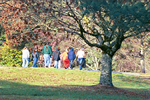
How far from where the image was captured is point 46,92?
1294 cm

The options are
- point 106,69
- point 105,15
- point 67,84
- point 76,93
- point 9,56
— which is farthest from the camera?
point 9,56

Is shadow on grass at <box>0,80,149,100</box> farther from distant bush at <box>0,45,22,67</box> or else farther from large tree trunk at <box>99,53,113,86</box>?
distant bush at <box>0,45,22,67</box>

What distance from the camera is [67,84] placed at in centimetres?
1689

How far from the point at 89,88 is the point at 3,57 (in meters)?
14.7

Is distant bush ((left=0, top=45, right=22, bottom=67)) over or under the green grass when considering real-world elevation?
over

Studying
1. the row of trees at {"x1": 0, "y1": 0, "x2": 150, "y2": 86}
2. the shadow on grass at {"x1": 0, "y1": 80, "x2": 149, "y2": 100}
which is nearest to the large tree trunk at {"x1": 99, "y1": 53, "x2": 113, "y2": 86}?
the row of trees at {"x1": 0, "y1": 0, "x2": 150, "y2": 86}

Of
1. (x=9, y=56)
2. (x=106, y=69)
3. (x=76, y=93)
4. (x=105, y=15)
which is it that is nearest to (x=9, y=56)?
(x=9, y=56)

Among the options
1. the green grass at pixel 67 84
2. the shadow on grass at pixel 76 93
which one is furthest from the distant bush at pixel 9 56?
the shadow on grass at pixel 76 93

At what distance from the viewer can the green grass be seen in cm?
1290

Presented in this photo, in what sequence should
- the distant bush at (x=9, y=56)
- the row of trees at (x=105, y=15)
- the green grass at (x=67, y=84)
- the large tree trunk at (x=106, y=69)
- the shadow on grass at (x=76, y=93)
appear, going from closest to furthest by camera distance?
the row of trees at (x=105, y=15)
the shadow on grass at (x=76, y=93)
the green grass at (x=67, y=84)
the large tree trunk at (x=106, y=69)
the distant bush at (x=9, y=56)

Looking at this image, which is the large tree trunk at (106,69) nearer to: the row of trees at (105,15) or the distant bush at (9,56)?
the row of trees at (105,15)

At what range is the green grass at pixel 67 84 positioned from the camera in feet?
42.3

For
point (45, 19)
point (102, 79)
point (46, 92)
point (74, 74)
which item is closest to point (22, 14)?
point (45, 19)

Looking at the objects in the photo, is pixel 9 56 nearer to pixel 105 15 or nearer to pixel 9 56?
pixel 9 56
